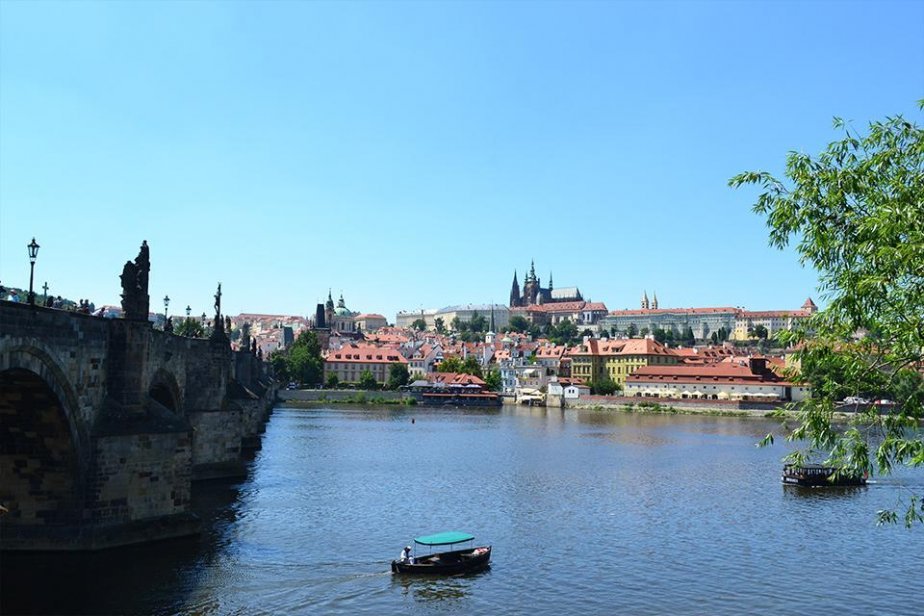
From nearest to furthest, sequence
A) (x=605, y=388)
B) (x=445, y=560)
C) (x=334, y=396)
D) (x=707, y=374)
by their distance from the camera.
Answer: (x=445, y=560) < (x=707, y=374) < (x=334, y=396) < (x=605, y=388)

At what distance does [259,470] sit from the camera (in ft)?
176

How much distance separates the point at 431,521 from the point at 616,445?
41.9 meters

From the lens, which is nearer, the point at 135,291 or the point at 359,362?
the point at 135,291

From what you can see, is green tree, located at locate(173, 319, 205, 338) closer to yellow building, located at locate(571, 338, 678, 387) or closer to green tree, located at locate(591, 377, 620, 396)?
green tree, located at locate(591, 377, 620, 396)

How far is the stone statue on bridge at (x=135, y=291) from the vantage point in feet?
99.7

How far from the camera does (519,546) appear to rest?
3284cm

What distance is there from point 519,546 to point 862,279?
68.2ft

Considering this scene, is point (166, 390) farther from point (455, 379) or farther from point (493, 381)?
point (493, 381)

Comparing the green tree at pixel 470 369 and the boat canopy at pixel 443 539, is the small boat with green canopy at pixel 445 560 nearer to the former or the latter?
the boat canopy at pixel 443 539

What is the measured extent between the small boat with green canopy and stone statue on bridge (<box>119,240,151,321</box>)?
12246mm

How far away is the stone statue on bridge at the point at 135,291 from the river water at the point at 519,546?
805cm

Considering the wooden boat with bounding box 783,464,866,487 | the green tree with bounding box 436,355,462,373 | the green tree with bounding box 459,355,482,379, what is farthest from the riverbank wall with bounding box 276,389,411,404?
the wooden boat with bounding box 783,464,866,487

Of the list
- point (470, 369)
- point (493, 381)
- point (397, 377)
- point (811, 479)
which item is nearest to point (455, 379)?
point (397, 377)

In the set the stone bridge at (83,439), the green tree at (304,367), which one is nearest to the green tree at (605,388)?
the green tree at (304,367)
